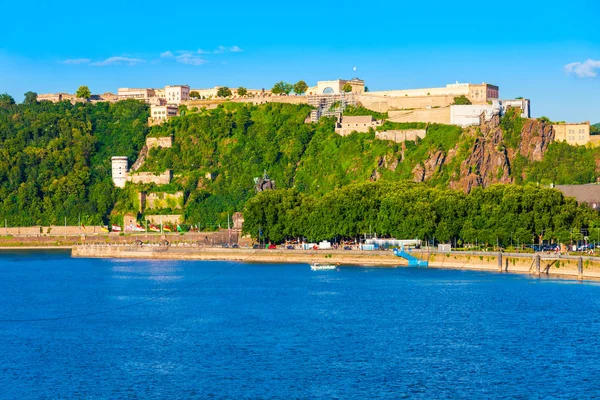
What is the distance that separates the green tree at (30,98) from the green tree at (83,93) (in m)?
7.73

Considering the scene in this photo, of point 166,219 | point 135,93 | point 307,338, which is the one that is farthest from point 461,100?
point 307,338

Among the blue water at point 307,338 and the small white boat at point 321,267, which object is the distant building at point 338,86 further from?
the blue water at point 307,338

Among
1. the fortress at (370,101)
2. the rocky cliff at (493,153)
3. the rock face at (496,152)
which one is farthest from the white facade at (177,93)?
the rock face at (496,152)

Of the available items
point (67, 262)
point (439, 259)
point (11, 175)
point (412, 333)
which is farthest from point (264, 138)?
point (412, 333)

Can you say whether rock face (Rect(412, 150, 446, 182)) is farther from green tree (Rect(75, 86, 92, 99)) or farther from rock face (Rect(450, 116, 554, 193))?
green tree (Rect(75, 86, 92, 99))

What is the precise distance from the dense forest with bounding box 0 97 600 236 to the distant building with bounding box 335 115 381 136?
145 cm

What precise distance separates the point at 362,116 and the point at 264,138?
15439 millimetres

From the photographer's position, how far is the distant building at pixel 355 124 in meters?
145

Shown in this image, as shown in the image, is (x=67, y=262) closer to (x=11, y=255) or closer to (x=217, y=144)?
(x=11, y=255)

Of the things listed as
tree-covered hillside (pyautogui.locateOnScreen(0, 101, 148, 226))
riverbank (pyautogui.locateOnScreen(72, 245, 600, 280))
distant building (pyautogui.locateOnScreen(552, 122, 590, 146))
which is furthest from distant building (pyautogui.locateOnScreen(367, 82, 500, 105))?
riverbank (pyautogui.locateOnScreen(72, 245, 600, 280))

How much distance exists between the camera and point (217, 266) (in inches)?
3930

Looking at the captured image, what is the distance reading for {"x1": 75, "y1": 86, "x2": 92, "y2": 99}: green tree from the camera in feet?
589

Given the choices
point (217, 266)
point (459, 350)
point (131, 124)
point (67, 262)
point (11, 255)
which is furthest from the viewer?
point (131, 124)

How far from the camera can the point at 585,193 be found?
108 meters
